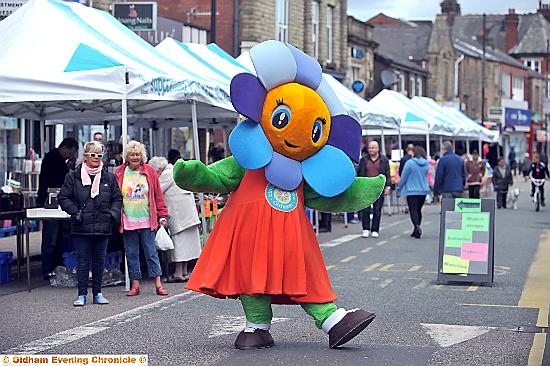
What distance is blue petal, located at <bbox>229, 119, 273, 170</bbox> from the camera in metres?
8.88

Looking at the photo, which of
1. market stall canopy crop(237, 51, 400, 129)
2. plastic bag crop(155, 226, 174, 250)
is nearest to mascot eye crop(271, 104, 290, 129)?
plastic bag crop(155, 226, 174, 250)

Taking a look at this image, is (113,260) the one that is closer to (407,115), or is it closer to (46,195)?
(46,195)

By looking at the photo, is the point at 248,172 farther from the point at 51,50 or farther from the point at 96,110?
the point at 96,110

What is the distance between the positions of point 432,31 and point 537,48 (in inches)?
1635

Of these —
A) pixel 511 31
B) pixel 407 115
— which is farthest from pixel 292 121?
pixel 511 31

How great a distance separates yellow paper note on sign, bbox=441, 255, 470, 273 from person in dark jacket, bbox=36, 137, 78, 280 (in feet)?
15.9

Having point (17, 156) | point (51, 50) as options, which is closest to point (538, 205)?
point (17, 156)

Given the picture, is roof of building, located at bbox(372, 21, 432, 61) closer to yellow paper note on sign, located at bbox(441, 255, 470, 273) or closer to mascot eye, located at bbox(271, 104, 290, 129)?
yellow paper note on sign, located at bbox(441, 255, 470, 273)

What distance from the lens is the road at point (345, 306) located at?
8.94 meters

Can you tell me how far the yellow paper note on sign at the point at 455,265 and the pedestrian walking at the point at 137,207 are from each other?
11.5 feet

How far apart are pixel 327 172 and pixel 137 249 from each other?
413 centimetres

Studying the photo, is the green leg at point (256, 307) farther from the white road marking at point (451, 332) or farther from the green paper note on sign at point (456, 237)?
the green paper note on sign at point (456, 237)

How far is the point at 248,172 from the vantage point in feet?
29.8

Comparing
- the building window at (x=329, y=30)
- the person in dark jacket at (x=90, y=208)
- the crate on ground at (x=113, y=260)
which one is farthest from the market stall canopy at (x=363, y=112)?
the building window at (x=329, y=30)
